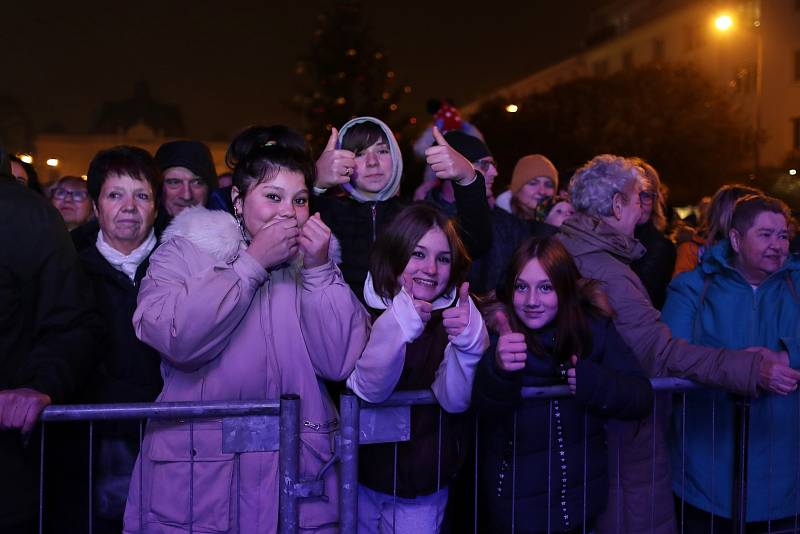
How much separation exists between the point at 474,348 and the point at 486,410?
0.27m

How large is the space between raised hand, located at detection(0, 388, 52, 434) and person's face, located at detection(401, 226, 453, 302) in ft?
4.65

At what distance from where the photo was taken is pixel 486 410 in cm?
300

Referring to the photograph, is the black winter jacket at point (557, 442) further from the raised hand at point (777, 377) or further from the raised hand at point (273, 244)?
the raised hand at point (273, 244)

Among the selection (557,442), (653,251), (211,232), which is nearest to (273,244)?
(211,232)

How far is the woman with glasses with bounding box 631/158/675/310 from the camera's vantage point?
520 centimetres

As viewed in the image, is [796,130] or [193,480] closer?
[193,480]

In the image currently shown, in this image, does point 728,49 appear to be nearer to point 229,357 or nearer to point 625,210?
point 625,210

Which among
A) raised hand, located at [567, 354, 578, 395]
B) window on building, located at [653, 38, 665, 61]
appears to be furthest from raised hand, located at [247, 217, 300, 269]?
window on building, located at [653, 38, 665, 61]

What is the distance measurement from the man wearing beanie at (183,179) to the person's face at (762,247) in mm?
2984

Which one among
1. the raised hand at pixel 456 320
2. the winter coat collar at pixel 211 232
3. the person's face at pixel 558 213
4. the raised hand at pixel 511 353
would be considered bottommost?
the raised hand at pixel 511 353

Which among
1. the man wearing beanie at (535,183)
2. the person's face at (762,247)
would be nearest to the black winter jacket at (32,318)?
the person's face at (762,247)

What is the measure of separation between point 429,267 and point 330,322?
609mm

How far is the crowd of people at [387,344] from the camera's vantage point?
2.77 meters

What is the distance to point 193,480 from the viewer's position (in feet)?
8.97
